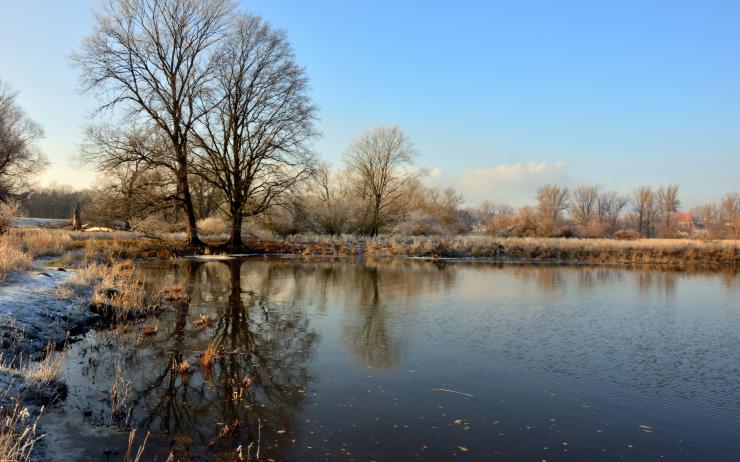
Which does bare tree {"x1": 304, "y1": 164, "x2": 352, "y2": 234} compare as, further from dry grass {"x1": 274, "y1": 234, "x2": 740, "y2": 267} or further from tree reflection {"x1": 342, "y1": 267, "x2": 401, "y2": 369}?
tree reflection {"x1": 342, "y1": 267, "x2": 401, "y2": 369}

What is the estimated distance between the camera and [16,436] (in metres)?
4.53

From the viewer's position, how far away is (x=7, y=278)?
11.2 metres

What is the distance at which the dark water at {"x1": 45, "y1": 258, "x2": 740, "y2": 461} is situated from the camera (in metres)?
5.23

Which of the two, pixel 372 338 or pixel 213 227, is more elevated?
pixel 213 227

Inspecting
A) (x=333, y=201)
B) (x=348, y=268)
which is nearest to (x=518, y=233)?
(x=333, y=201)

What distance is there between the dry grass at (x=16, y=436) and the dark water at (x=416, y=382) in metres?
0.26

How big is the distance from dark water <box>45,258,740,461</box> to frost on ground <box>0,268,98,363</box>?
1.86 ft

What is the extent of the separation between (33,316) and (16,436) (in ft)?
17.2

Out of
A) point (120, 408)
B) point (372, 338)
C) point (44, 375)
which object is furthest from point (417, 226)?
point (120, 408)

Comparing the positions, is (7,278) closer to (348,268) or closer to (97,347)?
(97,347)

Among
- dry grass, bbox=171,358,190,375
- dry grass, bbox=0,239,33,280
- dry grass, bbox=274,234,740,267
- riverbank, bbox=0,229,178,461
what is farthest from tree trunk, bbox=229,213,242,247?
dry grass, bbox=171,358,190,375

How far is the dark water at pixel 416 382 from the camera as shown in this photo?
523 centimetres

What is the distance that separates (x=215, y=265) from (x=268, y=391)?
17.7 metres

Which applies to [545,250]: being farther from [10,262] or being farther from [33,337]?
[33,337]
